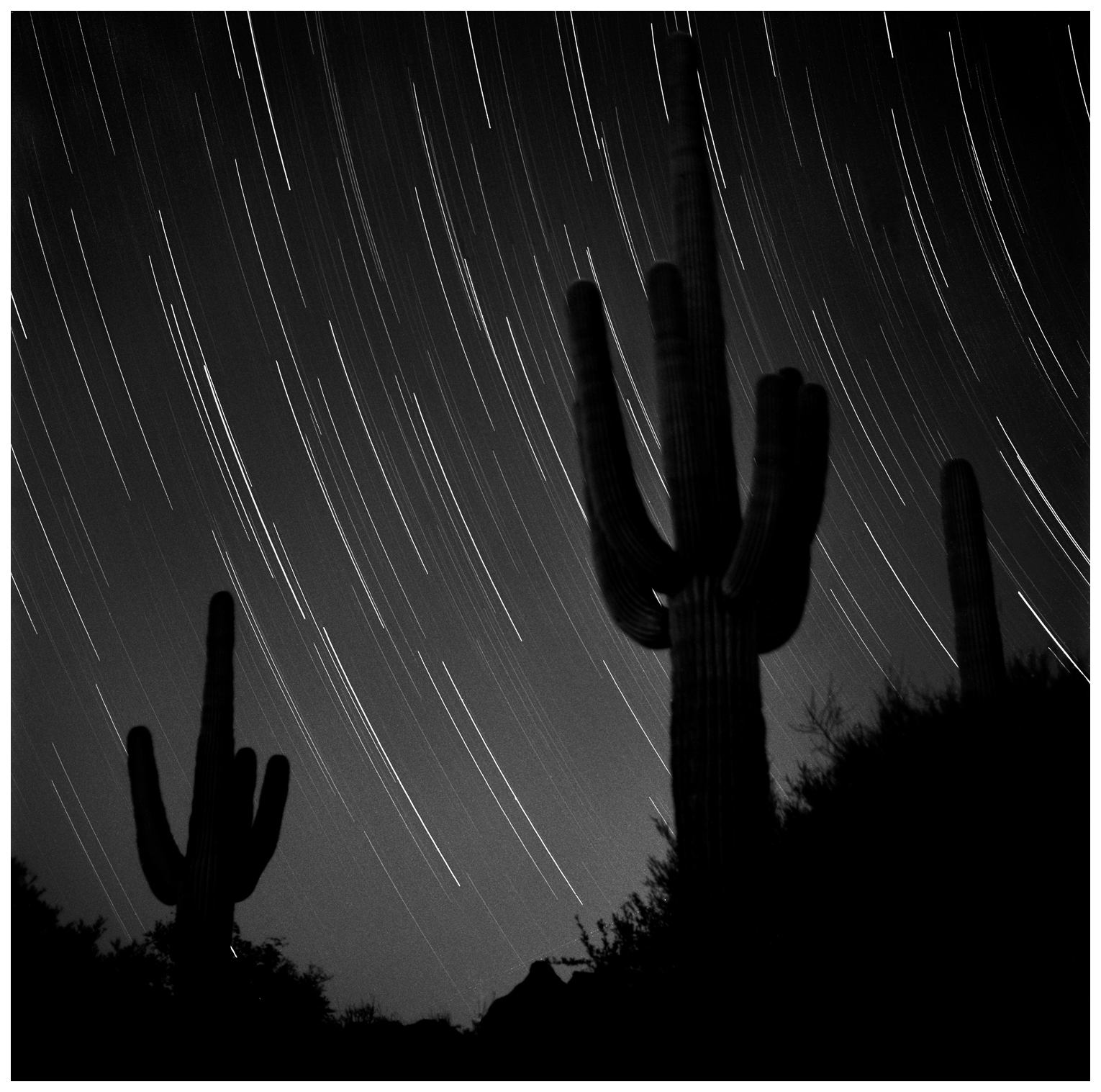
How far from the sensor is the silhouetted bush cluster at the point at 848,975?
491 cm

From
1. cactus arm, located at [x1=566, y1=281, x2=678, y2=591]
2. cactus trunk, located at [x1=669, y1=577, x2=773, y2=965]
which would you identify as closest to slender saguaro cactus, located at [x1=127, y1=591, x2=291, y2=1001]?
cactus arm, located at [x1=566, y1=281, x2=678, y2=591]

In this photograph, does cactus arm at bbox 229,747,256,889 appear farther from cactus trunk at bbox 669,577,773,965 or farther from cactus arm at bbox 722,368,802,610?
cactus arm at bbox 722,368,802,610

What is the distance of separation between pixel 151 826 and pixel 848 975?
7.45m

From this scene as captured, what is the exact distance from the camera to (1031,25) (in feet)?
22.1

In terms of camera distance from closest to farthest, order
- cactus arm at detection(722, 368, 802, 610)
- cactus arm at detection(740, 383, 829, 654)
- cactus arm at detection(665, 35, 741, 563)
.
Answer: cactus arm at detection(722, 368, 802, 610) → cactus arm at detection(740, 383, 829, 654) → cactus arm at detection(665, 35, 741, 563)

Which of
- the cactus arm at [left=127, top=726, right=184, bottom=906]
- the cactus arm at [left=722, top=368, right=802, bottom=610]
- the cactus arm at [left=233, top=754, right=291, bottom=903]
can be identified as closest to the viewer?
the cactus arm at [left=722, top=368, right=802, bottom=610]

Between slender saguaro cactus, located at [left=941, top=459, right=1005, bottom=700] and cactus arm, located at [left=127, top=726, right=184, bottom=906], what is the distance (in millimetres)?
7245

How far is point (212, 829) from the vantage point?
10.4 m

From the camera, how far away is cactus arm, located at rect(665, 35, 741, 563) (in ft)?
25.1

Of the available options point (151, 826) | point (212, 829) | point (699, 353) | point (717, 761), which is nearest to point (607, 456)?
point (699, 353)

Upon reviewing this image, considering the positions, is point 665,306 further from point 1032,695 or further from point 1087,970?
point 1087,970

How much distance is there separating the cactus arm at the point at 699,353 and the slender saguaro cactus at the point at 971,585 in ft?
8.28

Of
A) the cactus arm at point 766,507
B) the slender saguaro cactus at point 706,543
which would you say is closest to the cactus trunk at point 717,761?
the slender saguaro cactus at point 706,543

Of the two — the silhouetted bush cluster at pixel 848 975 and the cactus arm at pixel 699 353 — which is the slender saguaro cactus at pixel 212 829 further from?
the cactus arm at pixel 699 353
